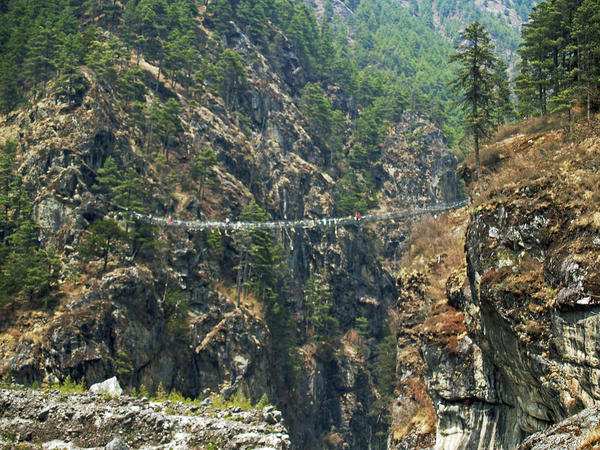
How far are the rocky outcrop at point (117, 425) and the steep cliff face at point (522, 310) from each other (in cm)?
933

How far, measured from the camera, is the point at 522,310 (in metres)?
18.2

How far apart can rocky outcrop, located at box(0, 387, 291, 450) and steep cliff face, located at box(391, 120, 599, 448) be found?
9.33m

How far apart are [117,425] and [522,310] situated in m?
15.5

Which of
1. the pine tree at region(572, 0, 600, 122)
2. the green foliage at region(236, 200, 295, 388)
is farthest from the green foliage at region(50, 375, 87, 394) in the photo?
the pine tree at region(572, 0, 600, 122)

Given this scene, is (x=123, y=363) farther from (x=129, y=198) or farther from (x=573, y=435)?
(x=573, y=435)

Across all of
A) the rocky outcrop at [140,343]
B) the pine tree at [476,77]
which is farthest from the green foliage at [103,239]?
the pine tree at [476,77]

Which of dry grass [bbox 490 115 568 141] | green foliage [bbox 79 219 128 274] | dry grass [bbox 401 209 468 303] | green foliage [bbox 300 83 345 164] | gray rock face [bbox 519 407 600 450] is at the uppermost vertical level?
green foliage [bbox 300 83 345 164]

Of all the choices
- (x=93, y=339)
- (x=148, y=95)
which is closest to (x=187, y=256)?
(x=93, y=339)

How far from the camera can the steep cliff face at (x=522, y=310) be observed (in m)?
15.8

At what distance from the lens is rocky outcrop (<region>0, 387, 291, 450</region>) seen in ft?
60.7

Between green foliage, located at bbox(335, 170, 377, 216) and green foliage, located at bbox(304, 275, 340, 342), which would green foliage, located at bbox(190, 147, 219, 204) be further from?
green foliage, located at bbox(335, 170, 377, 216)

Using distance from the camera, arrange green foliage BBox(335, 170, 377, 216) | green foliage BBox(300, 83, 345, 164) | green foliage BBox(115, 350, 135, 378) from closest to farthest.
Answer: green foliage BBox(115, 350, 135, 378) < green foliage BBox(335, 170, 377, 216) < green foliage BBox(300, 83, 345, 164)

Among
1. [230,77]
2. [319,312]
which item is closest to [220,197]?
[319,312]

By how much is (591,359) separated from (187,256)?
119 feet
